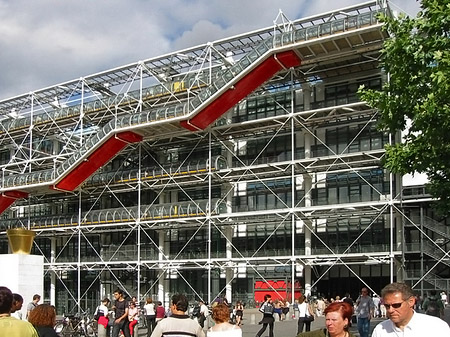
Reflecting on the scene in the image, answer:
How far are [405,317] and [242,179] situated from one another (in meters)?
28.8

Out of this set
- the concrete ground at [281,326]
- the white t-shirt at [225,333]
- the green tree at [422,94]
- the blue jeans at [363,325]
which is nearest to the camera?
the white t-shirt at [225,333]

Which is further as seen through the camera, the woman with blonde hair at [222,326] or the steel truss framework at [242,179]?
the steel truss framework at [242,179]

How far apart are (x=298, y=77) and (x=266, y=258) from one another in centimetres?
870

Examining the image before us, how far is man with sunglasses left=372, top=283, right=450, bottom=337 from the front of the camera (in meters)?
4.06

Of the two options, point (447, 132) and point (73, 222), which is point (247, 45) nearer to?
point (73, 222)

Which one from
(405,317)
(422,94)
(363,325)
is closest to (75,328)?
(363,325)

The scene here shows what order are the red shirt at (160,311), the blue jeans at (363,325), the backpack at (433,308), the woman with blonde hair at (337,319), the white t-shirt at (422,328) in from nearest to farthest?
the white t-shirt at (422,328) < the woman with blonde hair at (337,319) < the backpack at (433,308) < the blue jeans at (363,325) < the red shirt at (160,311)

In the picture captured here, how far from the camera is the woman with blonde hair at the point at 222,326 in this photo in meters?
6.74

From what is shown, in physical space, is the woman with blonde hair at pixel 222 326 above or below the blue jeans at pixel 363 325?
above

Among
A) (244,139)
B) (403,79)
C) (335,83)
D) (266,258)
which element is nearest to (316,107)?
(335,83)

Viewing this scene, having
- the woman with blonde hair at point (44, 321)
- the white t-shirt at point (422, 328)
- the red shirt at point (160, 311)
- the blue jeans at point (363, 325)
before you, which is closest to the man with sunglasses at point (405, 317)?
the white t-shirt at point (422, 328)

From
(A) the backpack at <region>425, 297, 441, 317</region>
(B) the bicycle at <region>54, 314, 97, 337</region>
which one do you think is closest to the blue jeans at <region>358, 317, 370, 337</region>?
(A) the backpack at <region>425, 297, 441, 317</region>

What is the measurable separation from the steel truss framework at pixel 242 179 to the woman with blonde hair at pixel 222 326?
68.0 ft

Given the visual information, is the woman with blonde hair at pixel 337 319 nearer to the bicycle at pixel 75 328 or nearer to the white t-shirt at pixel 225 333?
the white t-shirt at pixel 225 333
